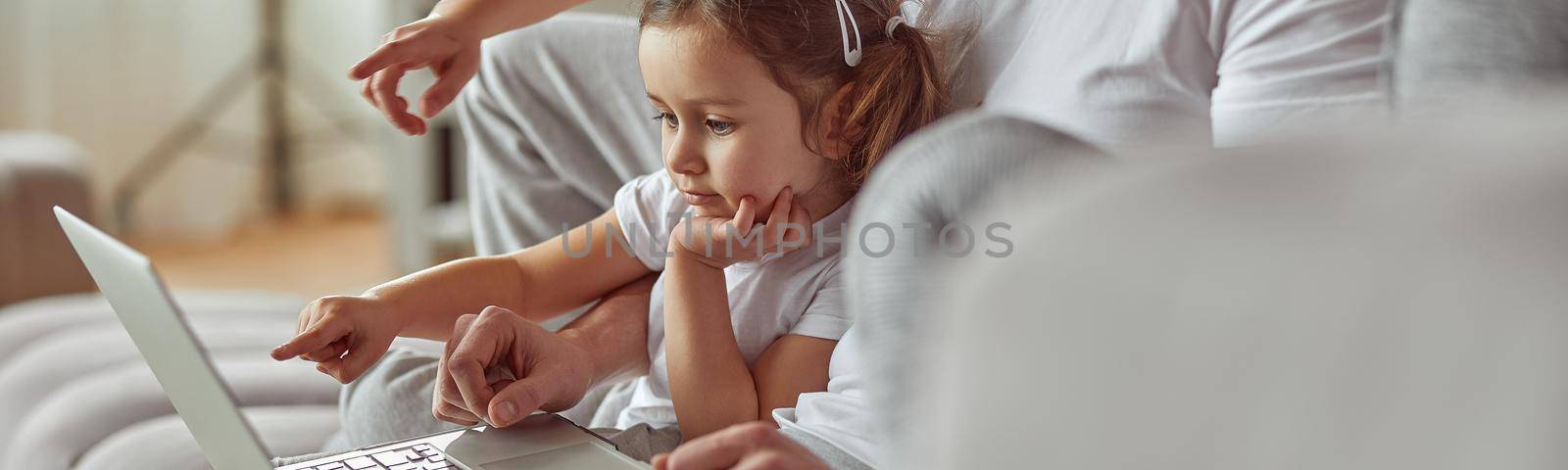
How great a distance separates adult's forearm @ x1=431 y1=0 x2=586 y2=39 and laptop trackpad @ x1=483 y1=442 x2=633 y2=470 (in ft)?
0.99

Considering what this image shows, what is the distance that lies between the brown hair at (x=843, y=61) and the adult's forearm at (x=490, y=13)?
0.32 ft

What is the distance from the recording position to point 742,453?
49cm

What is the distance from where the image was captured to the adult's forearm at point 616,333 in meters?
0.84

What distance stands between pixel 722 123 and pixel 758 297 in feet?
0.42

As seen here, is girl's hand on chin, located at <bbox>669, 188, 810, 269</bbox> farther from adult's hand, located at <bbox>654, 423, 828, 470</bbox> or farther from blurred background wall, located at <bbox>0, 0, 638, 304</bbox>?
blurred background wall, located at <bbox>0, 0, 638, 304</bbox>

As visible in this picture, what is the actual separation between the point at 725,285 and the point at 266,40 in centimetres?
342

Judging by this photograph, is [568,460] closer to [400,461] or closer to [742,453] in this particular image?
[400,461]

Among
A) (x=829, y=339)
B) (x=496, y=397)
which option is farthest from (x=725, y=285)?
(x=496, y=397)

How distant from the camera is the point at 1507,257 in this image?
0.92ft

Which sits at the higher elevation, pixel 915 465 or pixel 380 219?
pixel 915 465

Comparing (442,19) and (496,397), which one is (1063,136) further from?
(442,19)

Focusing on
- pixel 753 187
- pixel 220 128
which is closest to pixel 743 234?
pixel 753 187

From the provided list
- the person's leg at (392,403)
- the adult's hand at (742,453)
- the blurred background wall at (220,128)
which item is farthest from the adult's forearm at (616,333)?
the blurred background wall at (220,128)

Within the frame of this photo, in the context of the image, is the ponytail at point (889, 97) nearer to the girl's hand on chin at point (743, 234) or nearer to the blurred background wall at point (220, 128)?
the girl's hand on chin at point (743, 234)
